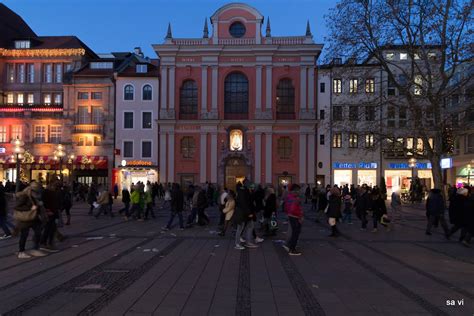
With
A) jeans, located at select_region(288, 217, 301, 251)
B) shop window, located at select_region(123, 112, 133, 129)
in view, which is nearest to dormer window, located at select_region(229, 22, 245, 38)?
shop window, located at select_region(123, 112, 133, 129)

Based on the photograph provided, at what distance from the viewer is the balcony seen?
48.8m

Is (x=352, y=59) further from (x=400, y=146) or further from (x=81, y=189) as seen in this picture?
(x=81, y=189)

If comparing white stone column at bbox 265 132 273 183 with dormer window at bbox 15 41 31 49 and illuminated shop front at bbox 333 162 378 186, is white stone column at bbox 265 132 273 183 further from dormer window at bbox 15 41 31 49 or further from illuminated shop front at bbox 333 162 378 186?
dormer window at bbox 15 41 31 49

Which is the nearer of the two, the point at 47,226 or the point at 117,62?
the point at 47,226

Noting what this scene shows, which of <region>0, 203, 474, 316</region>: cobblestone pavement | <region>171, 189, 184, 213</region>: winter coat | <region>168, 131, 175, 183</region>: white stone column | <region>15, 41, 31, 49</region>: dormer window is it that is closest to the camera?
<region>0, 203, 474, 316</region>: cobblestone pavement

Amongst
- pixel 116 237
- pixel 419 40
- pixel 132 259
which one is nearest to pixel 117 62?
pixel 419 40

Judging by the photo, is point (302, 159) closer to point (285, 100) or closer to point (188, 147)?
point (285, 100)

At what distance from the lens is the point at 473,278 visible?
8.95m

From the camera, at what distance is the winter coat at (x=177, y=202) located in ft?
57.3

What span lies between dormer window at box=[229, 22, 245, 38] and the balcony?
18.8 metres

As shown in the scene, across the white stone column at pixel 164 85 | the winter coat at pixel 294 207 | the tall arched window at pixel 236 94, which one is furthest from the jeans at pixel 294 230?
the white stone column at pixel 164 85

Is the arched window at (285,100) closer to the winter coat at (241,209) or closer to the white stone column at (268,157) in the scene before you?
the white stone column at (268,157)

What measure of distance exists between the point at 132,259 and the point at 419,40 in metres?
23.1

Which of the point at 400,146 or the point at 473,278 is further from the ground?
the point at 400,146
